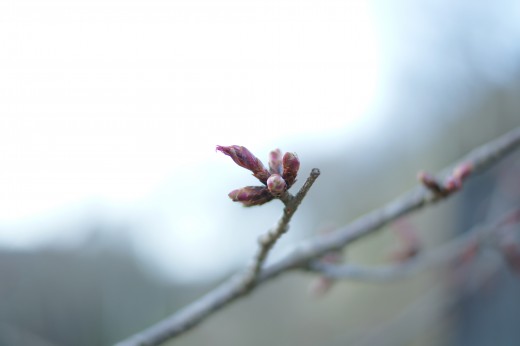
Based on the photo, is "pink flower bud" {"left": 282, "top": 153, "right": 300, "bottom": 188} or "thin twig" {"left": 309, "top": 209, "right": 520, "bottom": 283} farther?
"thin twig" {"left": 309, "top": 209, "right": 520, "bottom": 283}

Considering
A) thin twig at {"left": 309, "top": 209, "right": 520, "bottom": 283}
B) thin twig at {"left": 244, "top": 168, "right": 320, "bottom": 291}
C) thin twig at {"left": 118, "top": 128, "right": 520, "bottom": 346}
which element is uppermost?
thin twig at {"left": 244, "top": 168, "right": 320, "bottom": 291}

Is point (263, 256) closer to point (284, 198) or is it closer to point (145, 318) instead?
point (284, 198)

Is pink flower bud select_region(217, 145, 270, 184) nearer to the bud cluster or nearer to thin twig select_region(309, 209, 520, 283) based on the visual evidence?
the bud cluster

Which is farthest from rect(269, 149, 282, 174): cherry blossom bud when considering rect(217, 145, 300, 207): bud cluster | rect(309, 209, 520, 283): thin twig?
rect(309, 209, 520, 283): thin twig

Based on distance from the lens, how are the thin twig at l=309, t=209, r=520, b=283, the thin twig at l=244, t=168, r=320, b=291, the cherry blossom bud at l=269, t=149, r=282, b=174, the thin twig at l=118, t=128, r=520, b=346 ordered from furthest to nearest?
the thin twig at l=309, t=209, r=520, b=283 → the thin twig at l=118, t=128, r=520, b=346 → the cherry blossom bud at l=269, t=149, r=282, b=174 → the thin twig at l=244, t=168, r=320, b=291

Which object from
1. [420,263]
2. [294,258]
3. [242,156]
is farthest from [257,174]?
[420,263]

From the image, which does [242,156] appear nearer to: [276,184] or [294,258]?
[276,184]

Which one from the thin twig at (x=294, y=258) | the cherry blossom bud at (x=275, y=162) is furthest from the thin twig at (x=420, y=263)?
the cherry blossom bud at (x=275, y=162)
